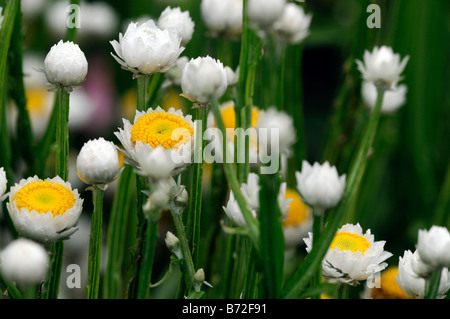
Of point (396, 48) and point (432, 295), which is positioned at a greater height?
point (396, 48)

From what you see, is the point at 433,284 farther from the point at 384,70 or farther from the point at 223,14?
the point at 223,14

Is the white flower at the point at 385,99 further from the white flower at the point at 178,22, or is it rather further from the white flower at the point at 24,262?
the white flower at the point at 24,262

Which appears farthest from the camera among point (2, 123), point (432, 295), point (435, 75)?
point (435, 75)

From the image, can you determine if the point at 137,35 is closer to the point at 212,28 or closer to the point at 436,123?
the point at 212,28

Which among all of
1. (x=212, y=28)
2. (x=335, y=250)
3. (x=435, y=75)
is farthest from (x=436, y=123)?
(x=335, y=250)

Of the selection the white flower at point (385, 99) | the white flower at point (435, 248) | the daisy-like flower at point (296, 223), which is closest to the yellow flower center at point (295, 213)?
the daisy-like flower at point (296, 223)

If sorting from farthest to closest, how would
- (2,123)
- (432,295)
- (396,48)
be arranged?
(396,48) < (2,123) < (432,295)
